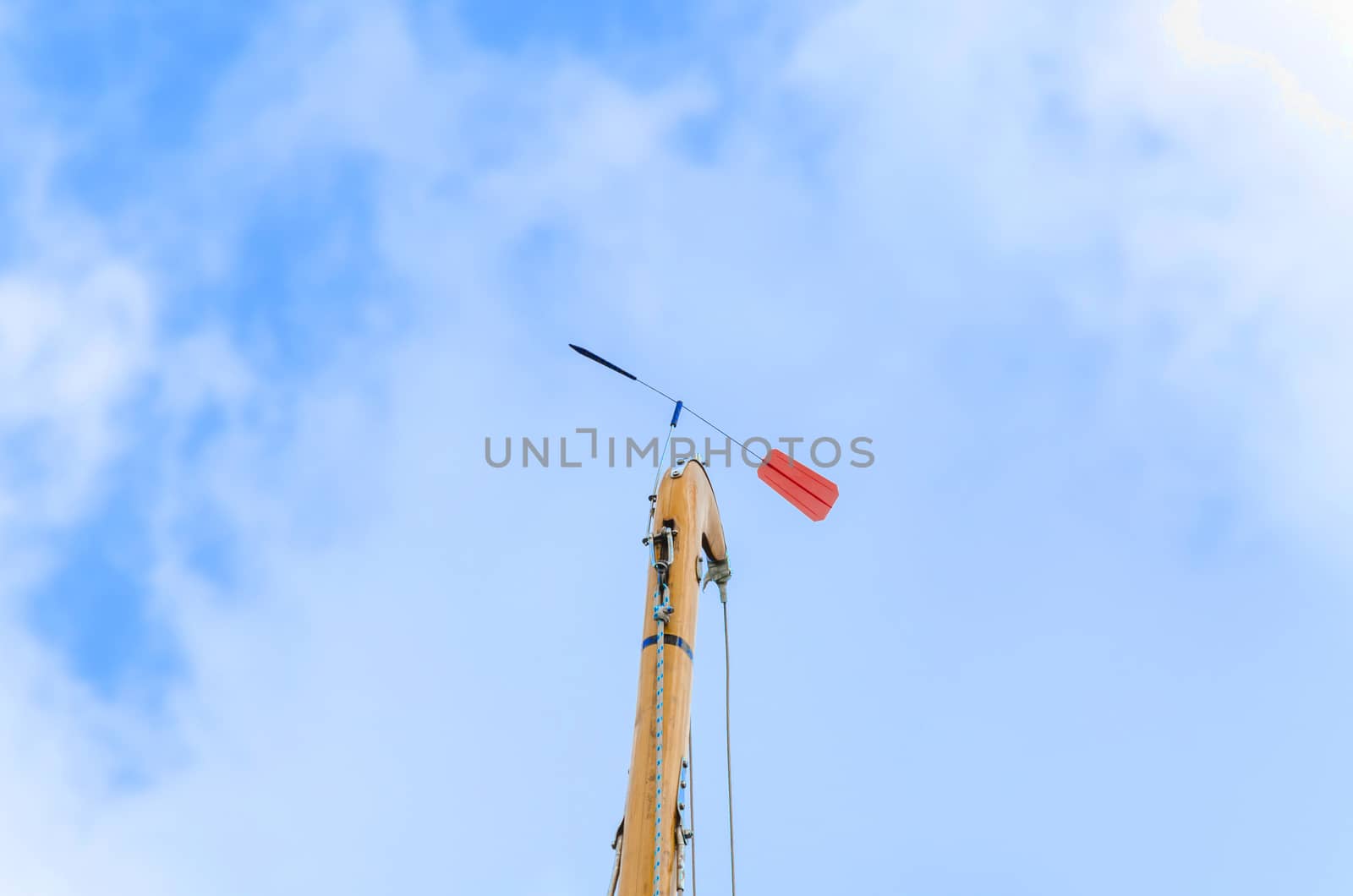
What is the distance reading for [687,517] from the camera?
11.7 m

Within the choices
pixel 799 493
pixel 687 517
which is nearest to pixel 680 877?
pixel 687 517

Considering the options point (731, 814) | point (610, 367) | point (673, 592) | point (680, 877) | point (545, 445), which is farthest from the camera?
point (545, 445)

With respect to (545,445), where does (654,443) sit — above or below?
below

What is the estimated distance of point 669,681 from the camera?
35.6 feet

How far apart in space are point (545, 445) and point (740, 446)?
2681 mm

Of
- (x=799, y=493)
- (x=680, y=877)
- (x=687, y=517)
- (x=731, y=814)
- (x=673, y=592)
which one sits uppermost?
(x=799, y=493)

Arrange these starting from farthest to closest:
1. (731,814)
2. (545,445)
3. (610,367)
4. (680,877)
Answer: (545,445) → (610,367) → (731,814) → (680,877)

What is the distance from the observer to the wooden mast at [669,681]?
10.1 meters

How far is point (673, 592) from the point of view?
11.2 m

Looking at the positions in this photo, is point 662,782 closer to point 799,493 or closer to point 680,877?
point 680,877

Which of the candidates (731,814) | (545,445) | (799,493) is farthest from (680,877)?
(545,445)

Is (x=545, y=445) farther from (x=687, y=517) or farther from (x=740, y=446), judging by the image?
(x=687, y=517)

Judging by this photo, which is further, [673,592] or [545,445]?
[545,445]

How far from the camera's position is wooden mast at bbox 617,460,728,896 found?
1008cm
